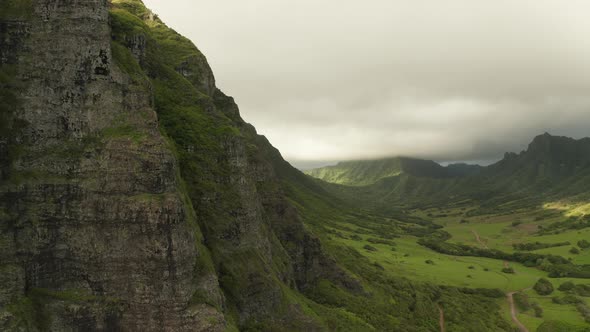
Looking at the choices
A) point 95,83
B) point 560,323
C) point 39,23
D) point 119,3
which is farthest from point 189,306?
point 560,323

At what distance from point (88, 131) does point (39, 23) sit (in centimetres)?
1949

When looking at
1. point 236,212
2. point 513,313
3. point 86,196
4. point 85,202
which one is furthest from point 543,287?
point 86,196

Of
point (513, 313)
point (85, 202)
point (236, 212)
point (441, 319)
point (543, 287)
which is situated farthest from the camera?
point (543, 287)

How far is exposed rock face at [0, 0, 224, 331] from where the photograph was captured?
54.0m

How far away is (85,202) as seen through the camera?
56125mm

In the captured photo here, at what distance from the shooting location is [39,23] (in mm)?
59219

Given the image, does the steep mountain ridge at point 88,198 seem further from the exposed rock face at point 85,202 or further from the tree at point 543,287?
the tree at point 543,287

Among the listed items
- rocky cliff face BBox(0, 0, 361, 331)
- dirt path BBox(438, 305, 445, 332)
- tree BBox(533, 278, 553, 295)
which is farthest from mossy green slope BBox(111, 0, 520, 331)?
tree BBox(533, 278, 553, 295)

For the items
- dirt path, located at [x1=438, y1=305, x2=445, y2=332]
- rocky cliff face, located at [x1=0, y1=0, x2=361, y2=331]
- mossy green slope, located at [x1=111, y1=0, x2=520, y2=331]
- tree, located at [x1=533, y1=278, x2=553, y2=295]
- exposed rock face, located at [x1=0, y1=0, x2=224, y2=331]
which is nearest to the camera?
rocky cliff face, located at [x1=0, y1=0, x2=361, y2=331]

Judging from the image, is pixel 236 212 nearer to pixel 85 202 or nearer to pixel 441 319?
pixel 85 202

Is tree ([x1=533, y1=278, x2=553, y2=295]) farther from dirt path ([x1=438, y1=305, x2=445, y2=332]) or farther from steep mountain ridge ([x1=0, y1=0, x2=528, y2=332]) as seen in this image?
steep mountain ridge ([x1=0, y1=0, x2=528, y2=332])

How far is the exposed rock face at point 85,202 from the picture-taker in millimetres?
54000

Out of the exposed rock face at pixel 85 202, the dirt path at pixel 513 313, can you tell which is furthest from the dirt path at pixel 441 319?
the exposed rock face at pixel 85 202

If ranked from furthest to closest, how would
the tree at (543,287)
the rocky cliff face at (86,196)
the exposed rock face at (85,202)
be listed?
the tree at (543,287) → the exposed rock face at (85,202) → the rocky cliff face at (86,196)
